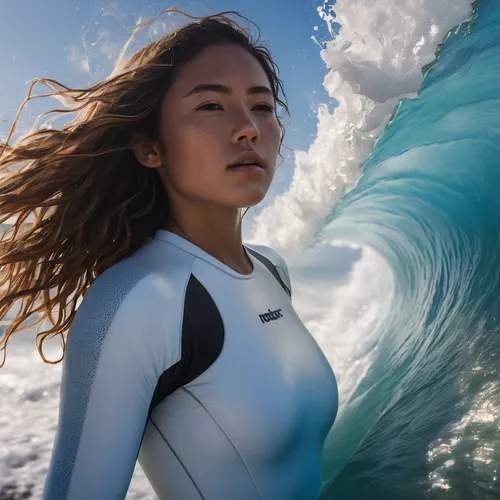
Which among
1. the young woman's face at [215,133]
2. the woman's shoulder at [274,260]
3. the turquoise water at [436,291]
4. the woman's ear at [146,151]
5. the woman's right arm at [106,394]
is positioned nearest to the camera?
the woman's right arm at [106,394]

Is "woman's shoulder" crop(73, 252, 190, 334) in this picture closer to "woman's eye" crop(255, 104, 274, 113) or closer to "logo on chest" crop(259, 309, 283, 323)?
"logo on chest" crop(259, 309, 283, 323)

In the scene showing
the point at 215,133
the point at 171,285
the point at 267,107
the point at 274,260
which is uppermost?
the point at 267,107

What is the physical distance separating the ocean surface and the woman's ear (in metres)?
1.63

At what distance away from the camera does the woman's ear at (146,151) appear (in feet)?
5.71

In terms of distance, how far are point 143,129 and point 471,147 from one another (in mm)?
4232

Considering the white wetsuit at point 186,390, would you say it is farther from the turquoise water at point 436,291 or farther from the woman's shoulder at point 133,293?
the turquoise water at point 436,291

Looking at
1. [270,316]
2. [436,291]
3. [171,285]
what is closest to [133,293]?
[171,285]

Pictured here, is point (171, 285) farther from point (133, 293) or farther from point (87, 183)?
point (87, 183)

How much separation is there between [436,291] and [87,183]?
3890 millimetres

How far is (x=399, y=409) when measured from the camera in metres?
3.41

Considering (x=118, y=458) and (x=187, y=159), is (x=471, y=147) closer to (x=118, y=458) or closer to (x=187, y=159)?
(x=187, y=159)

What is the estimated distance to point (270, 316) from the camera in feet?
5.51

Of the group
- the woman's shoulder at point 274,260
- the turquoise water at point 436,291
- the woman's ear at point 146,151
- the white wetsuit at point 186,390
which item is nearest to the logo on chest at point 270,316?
the white wetsuit at point 186,390

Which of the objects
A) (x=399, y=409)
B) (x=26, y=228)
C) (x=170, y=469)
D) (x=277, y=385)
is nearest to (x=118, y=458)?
(x=170, y=469)
